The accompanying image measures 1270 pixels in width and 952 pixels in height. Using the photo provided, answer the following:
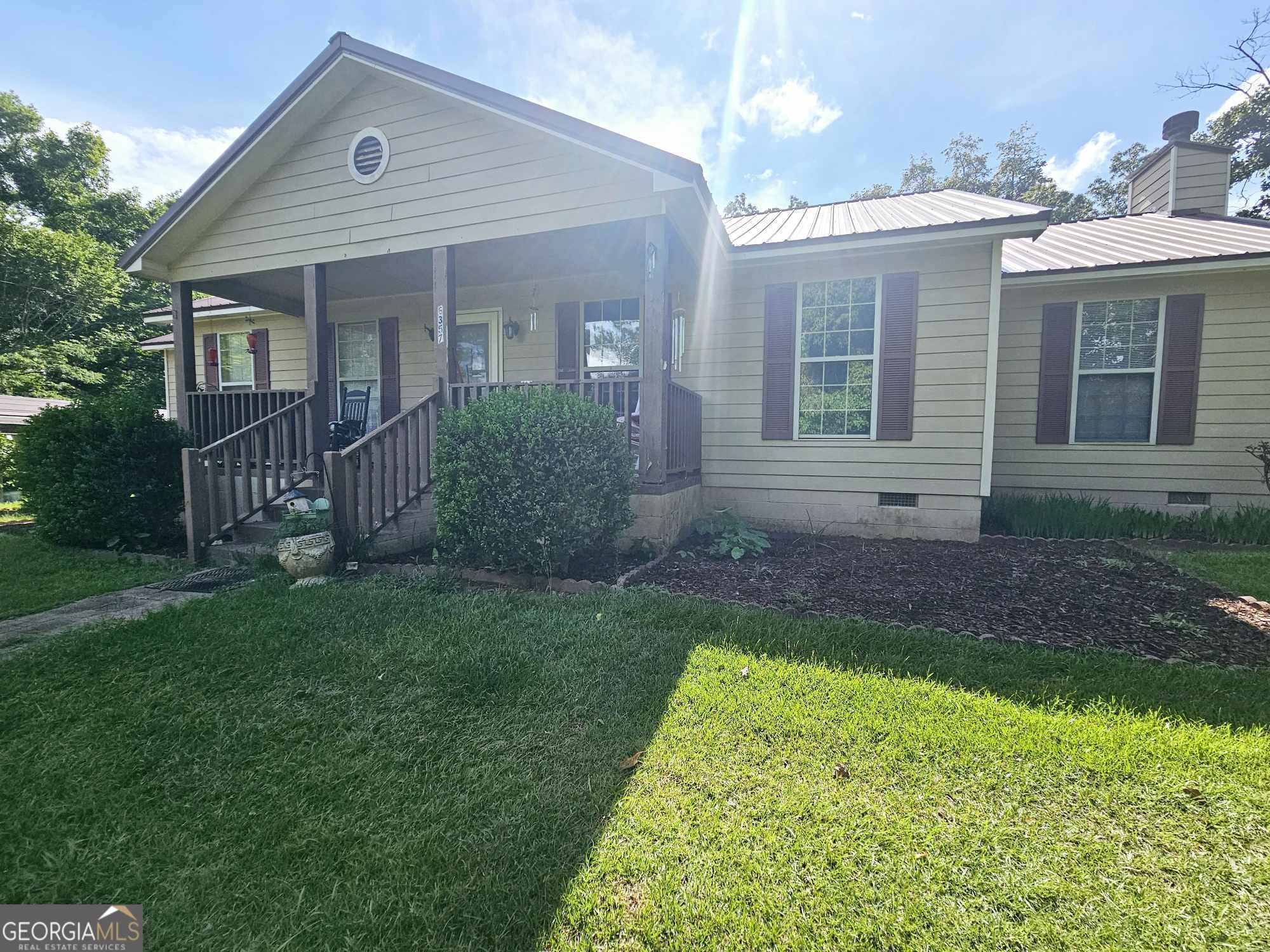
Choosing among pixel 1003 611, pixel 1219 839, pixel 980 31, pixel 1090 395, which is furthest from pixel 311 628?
pixel 980 31

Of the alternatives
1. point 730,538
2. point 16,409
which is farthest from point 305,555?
point 16,409

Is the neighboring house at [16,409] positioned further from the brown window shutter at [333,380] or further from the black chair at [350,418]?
the black chair at [350,418]

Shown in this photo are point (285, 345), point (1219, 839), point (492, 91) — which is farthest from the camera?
point (285, 345)

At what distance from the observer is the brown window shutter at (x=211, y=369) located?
9.34 metres

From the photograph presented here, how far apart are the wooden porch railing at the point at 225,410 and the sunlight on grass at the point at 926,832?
6024 mm

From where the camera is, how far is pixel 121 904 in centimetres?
138

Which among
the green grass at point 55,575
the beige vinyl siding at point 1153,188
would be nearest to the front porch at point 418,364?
the green grass at point 55,575

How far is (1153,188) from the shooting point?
8695mm

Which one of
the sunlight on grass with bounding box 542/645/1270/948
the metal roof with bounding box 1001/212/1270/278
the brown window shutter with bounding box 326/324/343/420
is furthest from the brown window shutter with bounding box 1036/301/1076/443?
the brown window shutter with bounding box 326/324/343/420

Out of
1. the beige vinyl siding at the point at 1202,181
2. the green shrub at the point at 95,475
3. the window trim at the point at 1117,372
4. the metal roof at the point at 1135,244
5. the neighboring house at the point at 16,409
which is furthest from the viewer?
the neighboring house at the point at 16,409

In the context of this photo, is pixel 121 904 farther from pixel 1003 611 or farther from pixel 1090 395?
pixel 1090 395

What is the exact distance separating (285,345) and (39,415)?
A: 3893 mm

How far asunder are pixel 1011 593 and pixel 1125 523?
3361 millimetres

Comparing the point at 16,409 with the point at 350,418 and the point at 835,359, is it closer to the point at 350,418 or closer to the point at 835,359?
the point at 350,418
